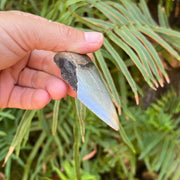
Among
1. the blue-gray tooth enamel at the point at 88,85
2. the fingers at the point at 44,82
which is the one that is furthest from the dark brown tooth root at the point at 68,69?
the fingers at the point at 44,82

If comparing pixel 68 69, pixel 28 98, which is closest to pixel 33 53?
pixel 28 98

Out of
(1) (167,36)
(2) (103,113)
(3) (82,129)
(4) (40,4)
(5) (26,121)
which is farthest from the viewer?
(4) (40,4)

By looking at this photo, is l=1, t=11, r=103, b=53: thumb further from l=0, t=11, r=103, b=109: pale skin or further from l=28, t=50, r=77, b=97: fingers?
l=28, t=50, r=77, b=97: fingers

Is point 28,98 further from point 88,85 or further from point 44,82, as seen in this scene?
point 88,85

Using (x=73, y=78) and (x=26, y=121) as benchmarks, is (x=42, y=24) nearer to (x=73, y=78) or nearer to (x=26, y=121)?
(x=73, y=78)

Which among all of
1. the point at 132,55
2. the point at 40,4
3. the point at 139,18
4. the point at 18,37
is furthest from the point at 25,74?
the point at 40,4

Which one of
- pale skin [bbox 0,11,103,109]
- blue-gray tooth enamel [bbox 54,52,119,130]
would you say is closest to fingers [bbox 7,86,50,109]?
pale skin [bbox 0,11,103,109]

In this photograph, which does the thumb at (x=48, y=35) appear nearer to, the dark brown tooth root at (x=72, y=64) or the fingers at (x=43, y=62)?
the dark brown tooth root at (x=72, y=64)
